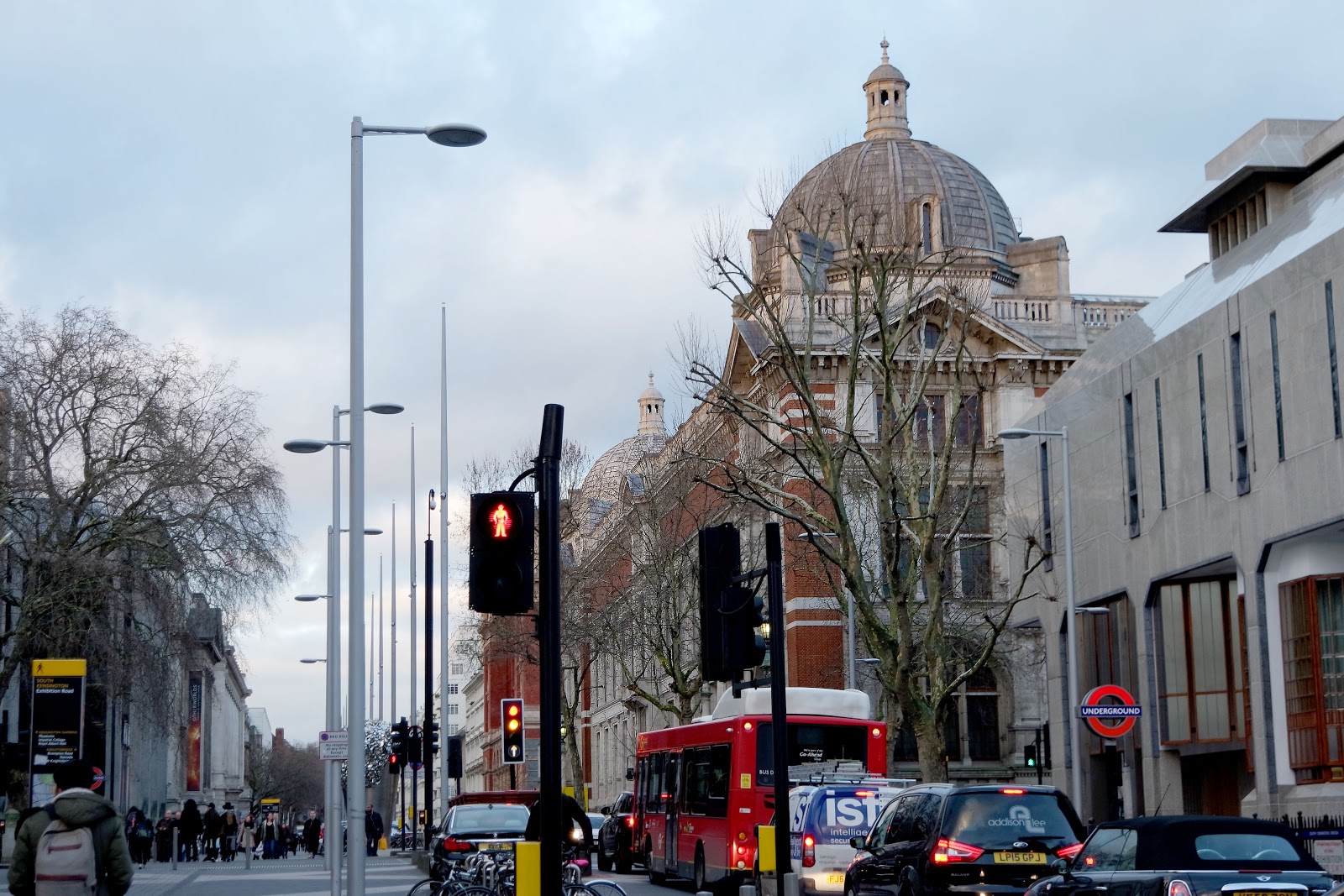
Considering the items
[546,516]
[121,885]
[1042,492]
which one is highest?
[1042,492]

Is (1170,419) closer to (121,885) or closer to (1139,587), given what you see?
(1139,587)

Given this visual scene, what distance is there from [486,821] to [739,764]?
3887 mm

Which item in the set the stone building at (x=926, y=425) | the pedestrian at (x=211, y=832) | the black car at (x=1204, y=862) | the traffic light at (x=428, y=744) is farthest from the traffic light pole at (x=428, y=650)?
the black car at (x=1204, y=862)

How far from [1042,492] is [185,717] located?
20182 mm

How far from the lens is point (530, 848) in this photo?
44.4 feet

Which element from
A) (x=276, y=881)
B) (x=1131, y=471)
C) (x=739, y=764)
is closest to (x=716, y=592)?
(x=739, y=764)

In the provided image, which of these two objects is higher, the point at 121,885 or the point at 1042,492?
the point at 1042,492

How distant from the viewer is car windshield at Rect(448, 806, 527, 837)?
26.4 m

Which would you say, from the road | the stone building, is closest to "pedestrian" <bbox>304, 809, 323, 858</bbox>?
the stone building

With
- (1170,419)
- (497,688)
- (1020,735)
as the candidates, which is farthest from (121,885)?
(497,688)

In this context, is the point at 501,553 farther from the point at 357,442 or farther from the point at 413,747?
the point at 413,747

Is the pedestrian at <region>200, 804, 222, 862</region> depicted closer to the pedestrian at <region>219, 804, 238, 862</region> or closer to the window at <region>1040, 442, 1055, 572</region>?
the pedestrian at <region>219, 804, 238, 862</region>

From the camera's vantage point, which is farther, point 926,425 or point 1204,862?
point 926,425

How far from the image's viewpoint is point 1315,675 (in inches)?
1200
